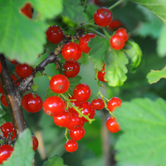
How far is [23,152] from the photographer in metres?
0.39

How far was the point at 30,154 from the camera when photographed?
0.39 meters

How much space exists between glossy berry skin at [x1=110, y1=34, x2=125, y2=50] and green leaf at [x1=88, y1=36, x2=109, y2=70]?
0.08 feet

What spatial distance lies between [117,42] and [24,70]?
0.75 ft

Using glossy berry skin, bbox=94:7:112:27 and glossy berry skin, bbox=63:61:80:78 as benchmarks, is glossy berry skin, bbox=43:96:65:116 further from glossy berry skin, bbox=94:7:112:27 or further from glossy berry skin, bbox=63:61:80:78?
glossy berry skin, bbox=94:7:112:27

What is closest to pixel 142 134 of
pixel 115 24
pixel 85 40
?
pixel 85 40

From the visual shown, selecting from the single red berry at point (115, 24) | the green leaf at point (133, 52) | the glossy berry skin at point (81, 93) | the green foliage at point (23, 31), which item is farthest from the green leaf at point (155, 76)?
the single red berry at point (115, 24)

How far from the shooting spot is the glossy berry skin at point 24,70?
512 mm

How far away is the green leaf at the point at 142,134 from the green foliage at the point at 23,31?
0.63 ft

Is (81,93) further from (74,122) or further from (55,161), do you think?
(55,161)

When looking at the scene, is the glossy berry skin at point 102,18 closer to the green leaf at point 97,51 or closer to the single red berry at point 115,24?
the green leaf at point 97,51

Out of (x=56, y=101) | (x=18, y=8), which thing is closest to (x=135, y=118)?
(x=56, y=101)

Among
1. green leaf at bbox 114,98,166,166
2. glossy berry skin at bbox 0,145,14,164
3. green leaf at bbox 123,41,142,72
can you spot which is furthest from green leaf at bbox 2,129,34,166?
green leaf at bbox 123,41,142,72

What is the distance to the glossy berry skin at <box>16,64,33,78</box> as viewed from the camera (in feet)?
1.68

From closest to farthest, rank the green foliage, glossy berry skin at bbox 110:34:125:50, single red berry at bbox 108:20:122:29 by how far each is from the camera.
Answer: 1. the green foliage
2. glossy berry skin at bbox 110:34:125:50
3. single red berry at bbox 108:20:122:29
